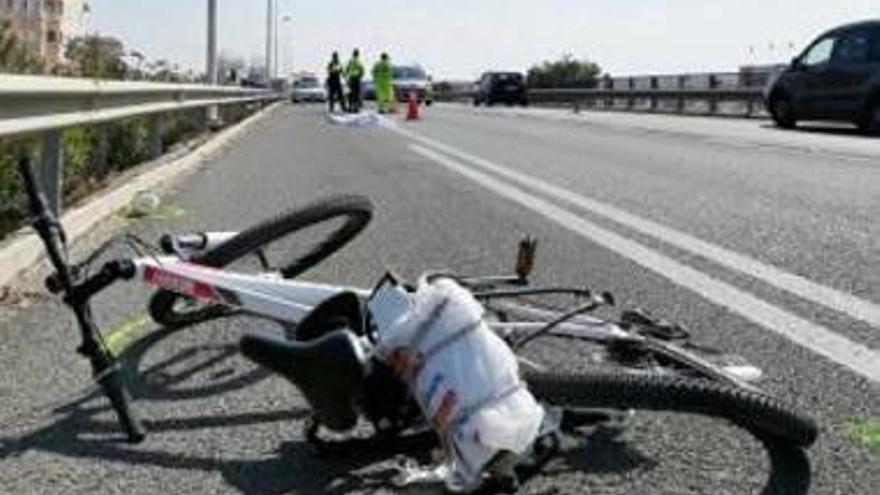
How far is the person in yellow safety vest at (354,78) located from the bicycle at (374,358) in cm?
3580

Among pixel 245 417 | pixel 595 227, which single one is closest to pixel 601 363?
pixel 245 417

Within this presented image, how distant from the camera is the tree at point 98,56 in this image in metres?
17.7

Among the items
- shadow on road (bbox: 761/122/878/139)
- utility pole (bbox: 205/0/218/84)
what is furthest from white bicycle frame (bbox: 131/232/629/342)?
utility pole (bbox: 205/0/218/84)

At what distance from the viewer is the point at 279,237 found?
230 inches

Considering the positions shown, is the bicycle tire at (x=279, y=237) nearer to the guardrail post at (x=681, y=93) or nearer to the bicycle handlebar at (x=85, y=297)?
the bicycle handlebar at (x=85, y=297)

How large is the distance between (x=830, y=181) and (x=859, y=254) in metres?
6.08

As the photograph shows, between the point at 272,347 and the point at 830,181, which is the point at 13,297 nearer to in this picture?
the point at 272,347

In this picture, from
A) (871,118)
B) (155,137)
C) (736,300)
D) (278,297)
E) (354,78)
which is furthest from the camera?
(354,78)

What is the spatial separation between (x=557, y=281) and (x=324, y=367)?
12.5ft

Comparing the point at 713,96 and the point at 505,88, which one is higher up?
the point at 713,96

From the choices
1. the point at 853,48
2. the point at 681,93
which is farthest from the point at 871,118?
the point at 681,93

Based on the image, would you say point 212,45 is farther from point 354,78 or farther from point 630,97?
point 630,97

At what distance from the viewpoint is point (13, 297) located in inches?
277

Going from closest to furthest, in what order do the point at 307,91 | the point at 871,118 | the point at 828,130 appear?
1. the point at 871,118
2. the point at 828,130
3. the point at 307,91
